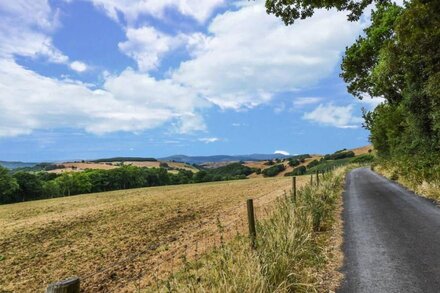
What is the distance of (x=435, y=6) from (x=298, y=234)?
396 inches

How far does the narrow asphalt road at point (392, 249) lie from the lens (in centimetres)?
756

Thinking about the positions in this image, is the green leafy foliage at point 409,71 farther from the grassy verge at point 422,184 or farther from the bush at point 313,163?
the bush at point 313,163

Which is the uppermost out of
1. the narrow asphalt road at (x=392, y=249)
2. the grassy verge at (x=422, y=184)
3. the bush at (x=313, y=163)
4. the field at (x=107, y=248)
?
the bush at (x=313, y=163)

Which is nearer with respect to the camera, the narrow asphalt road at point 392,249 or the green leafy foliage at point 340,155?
the narrow asphalt road at point 392,249

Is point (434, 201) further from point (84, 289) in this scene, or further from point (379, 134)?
point (379, 134)

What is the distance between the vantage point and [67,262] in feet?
51.3

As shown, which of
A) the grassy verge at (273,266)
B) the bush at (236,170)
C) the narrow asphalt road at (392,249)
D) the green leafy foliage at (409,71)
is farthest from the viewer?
the bush at (236,170)

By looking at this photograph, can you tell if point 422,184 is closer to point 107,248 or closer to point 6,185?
point 107,248

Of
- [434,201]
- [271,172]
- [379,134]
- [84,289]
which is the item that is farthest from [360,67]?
[271,172]

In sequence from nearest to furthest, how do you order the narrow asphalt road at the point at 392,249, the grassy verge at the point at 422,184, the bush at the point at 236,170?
the narrow asphalt road at the point at 392,249 < the grassy verge at the point at 422,184 < the bush at the point at 236,170

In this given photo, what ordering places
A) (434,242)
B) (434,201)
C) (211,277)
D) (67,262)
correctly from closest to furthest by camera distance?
(211,277) → (434,242) → (67,262) → (434,201)

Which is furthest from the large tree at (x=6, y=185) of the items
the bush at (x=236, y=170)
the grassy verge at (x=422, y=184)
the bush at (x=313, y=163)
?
the bush at (x=313, y=163)

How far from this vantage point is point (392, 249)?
1008 centimetres

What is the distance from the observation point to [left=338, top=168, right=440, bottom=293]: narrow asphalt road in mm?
7559
